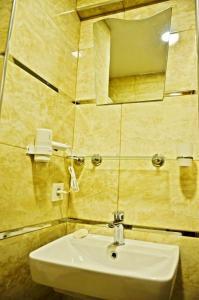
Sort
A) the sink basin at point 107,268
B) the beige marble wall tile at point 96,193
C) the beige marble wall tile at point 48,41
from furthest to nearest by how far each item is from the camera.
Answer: the beige marble wall tile at point 96,193
the beige marble wall tile at point 48,41
the sink basin at point 107,268

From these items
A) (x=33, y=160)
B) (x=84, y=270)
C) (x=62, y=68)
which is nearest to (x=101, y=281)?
(x=84, y=270)

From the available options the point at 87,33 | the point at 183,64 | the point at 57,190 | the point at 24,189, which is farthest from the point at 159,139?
the point at 87,33

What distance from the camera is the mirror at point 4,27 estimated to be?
83cm

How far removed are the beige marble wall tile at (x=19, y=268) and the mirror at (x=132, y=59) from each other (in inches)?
31.9

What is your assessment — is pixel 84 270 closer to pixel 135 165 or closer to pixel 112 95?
pixel 135 165

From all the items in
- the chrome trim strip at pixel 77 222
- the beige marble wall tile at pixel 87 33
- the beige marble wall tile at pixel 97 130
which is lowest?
the chrome trim strip at pixel 77 222

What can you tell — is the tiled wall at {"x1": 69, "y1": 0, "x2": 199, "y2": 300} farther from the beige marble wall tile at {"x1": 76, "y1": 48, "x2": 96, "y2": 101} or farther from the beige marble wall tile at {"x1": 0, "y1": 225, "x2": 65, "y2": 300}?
the beige marble wall tile at {"x1": 0, "y1": 225, "x2": 65, "y2": 300}

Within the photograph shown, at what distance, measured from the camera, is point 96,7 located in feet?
4.37

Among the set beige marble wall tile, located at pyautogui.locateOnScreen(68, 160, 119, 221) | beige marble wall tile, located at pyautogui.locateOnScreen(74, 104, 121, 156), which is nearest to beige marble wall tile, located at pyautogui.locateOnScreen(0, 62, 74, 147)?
beige marble wall tile, located at pyautogui.locateOnScreen(74, 104, 121, 156)

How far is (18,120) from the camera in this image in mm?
874

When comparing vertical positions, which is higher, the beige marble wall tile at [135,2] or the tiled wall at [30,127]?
the beige marble wall tile at [135,2]

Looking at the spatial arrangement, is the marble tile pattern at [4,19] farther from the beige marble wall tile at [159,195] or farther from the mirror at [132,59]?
the beige marble wall tile at [159,195]

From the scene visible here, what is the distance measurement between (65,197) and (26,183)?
34 centimetres

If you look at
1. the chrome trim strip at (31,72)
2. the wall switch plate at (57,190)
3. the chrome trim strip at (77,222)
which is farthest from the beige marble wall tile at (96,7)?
the chrome trim strip at (77,222)
